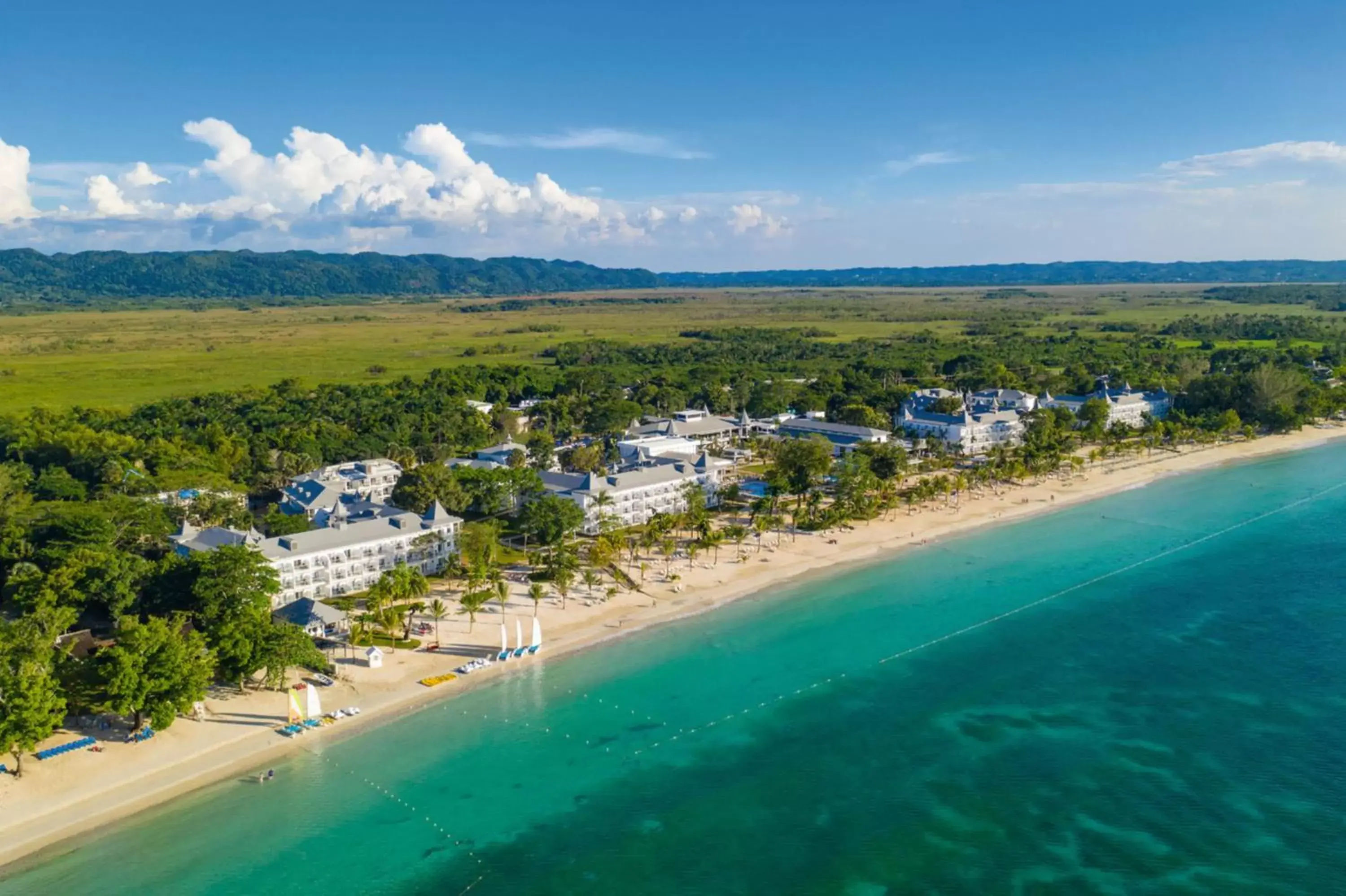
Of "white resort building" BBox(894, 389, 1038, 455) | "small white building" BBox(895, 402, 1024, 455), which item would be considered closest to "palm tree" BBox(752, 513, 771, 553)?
"white resort building" BBox(894, 389, 1038, 455)

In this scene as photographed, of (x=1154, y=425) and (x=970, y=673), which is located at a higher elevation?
(x=1154, y=425)

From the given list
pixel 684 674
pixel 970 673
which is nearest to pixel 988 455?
pixel 970 673

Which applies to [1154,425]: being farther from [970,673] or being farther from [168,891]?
[168,891]

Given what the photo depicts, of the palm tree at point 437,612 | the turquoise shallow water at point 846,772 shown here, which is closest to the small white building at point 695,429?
the turquoise shallow water at point 846,772

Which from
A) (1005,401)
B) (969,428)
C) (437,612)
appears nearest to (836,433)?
(969,428)

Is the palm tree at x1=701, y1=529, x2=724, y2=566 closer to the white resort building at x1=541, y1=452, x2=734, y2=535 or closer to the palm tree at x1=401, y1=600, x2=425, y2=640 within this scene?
the white resort building at x1=541, y1=452, x2=734, y2=535
